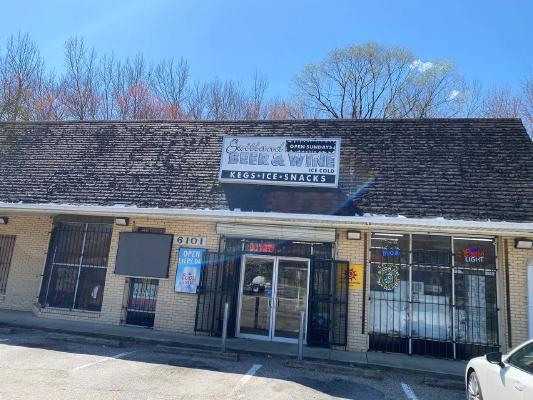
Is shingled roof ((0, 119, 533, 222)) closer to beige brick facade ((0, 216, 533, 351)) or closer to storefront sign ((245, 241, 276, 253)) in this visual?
beige brick facade ((0, 216, 533, 351))

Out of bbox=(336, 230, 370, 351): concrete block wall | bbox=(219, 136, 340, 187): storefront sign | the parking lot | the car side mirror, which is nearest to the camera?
the car side mirror

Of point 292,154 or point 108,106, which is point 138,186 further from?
point 108,106

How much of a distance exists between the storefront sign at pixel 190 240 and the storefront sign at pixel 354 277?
3.76m

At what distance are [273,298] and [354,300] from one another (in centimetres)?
212

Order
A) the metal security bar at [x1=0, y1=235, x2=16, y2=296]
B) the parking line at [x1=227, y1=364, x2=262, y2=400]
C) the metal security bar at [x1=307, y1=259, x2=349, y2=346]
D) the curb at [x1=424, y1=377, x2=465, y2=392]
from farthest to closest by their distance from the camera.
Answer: the metal security bar at [x1=0, y1=235, x2=16, y2=296] < the metal security bar at [x1=307, y1=259, x2=349, y2=346] < the curb at [x1=424, y1=377, x2=465, y2=392] < the parking line at [x1=227, y1=364, x2=262, y2=400]

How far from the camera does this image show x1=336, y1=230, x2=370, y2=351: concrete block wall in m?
9.76

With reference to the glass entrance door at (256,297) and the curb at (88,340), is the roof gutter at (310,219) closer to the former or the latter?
the glass entrance door at (256,297)

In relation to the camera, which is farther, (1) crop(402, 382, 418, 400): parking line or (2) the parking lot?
(1) crop(402, 382, 418, 400): parking line

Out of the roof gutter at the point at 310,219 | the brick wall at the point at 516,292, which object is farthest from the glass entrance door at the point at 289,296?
the brick wall at the point at 516,292

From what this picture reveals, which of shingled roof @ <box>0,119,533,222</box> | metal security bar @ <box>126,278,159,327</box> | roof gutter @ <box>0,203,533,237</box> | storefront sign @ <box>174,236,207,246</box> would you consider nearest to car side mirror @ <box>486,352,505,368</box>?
roof gutter @ <box>0,203,533,237</box>

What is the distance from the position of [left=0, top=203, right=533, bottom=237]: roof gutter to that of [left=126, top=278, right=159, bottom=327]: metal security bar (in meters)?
2.00

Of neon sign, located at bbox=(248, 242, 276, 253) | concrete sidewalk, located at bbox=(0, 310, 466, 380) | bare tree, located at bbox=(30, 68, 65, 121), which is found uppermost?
bare tree, located at bbox=(30, 68, 65, 121)

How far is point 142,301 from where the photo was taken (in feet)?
37.0

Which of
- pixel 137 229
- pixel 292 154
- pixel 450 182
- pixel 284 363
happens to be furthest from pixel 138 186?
pixel 450 182
